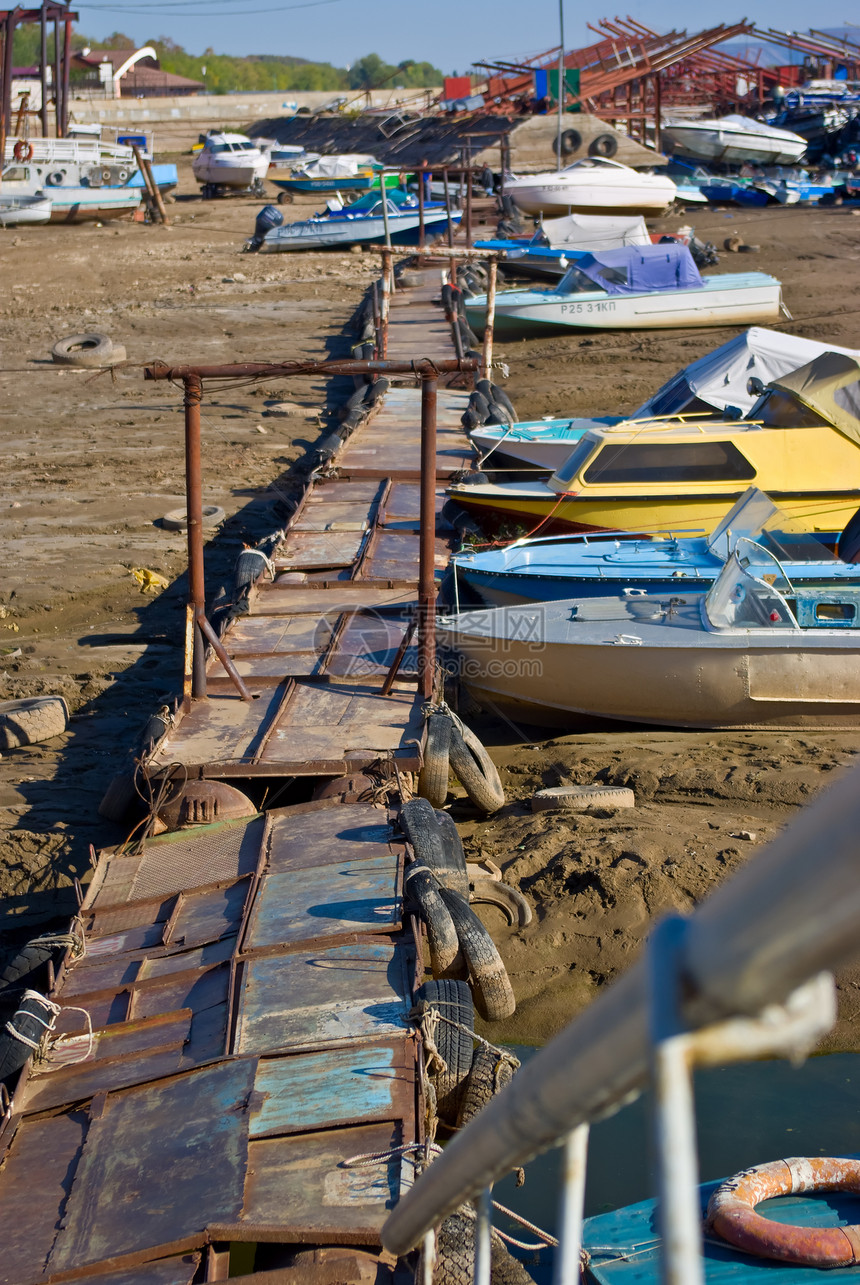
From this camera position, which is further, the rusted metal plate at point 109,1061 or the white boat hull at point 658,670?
the white boat hull at point 658,670

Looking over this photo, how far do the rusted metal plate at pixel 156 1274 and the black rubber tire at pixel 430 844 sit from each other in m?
2.59

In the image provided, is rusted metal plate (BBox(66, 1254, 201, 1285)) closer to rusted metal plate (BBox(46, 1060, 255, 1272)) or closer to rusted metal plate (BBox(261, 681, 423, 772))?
rusted metal plate (BBox(46, 1060, 255, 1272))

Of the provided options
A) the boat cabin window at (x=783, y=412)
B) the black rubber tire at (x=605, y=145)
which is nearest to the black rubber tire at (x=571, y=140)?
the black rubber tire at (x=605, y=145)

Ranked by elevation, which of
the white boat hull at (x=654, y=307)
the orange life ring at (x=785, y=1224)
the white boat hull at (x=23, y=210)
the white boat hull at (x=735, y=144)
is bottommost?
the orange life ring at (x=785, y=1224)

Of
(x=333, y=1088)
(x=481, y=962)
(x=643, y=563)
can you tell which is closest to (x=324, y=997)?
(x=333, y=1088)

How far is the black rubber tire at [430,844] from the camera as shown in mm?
6289

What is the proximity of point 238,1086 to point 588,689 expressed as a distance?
5448 mm

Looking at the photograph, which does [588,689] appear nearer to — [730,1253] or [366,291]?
[730,1253]

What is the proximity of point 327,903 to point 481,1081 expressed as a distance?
1435 mm

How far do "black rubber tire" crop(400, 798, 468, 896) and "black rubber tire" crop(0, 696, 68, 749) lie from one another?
400 centimetres

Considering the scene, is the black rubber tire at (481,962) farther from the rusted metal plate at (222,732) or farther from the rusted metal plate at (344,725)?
the rusted metal plate at (222,732)

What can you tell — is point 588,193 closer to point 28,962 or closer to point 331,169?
point 331,169

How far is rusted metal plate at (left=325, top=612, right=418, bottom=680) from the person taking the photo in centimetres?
898

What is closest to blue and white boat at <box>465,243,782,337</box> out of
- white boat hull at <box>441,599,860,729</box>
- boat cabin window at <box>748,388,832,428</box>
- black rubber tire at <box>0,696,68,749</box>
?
boat cabin window at <box>748,388,832,428</box>
